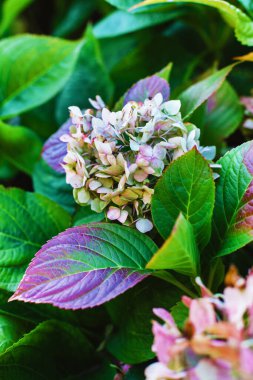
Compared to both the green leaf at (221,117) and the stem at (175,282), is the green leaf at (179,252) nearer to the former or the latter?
the stem at (175,282)

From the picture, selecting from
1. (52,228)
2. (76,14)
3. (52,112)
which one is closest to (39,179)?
(52,228)

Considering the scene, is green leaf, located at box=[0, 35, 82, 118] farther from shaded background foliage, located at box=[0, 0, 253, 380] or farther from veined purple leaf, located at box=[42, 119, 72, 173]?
veined purple leaf, located at box=[42, 119, 72, 173]

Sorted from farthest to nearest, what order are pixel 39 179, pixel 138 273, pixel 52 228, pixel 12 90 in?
1. pixel 12 90
2. pixel 39 179
3. pixel 52 228
4. pixel 138 273

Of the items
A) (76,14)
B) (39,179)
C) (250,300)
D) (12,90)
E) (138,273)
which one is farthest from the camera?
(76,14)

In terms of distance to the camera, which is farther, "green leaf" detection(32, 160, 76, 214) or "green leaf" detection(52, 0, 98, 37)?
"green leaf" detection(52, 0, 98, 37)

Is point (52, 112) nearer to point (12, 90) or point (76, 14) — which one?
point (12, 90)

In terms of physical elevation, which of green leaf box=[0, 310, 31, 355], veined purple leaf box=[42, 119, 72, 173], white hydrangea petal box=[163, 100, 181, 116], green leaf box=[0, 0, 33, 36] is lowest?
green leaf box=[0, 310, 31, 355]

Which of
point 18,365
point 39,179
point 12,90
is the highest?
point 12,90

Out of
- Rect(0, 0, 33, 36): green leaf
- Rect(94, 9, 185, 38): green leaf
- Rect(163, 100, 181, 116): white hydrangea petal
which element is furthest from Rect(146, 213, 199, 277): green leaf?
Rect(0, 0, 33, 36): green leaf

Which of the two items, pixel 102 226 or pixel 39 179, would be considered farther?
pixel 39 179
